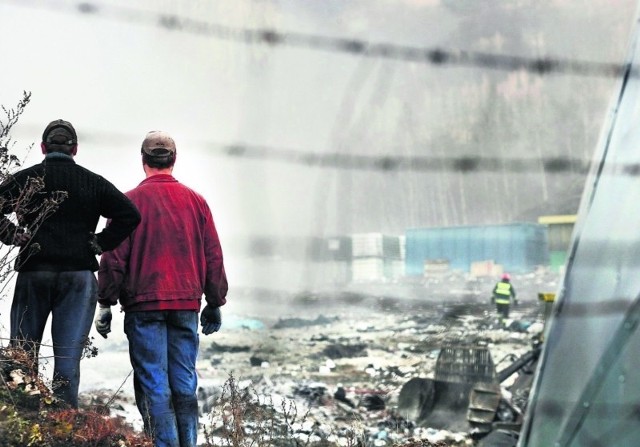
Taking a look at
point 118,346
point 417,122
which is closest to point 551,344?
point 118,346

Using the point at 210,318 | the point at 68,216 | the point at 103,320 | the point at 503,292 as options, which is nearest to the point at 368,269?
the point at 503,292

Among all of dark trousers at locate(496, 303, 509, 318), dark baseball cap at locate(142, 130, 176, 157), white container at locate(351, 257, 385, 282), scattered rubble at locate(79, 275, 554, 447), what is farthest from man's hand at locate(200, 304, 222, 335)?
dark trousers at locate(496, 303, 509, 318)

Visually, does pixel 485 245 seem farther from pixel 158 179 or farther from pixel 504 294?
pixel 158 179

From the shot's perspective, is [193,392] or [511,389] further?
[511,389]

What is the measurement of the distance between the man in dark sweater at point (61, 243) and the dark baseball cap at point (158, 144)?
0.66ft

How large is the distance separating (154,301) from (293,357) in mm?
2943

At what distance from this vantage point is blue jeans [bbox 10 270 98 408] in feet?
9.13

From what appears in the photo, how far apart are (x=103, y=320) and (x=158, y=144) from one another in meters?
0.61

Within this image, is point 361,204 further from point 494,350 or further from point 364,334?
point 494,350

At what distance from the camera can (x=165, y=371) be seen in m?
2.90

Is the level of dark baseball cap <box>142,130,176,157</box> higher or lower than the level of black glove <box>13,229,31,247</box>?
higher

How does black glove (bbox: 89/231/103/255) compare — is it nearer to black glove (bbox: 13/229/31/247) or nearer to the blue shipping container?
black glove (bbox: 13/229/31/247)

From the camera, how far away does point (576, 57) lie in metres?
5.56

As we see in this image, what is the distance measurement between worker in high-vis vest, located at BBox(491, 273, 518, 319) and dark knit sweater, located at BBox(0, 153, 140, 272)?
3.53m
